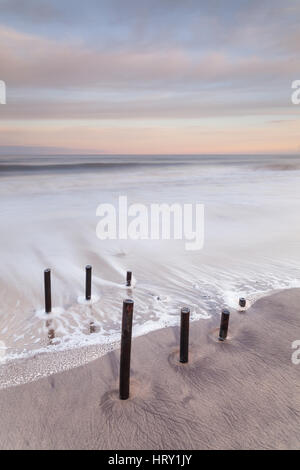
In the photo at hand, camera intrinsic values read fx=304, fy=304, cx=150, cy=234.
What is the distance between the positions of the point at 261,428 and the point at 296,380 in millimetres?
1101

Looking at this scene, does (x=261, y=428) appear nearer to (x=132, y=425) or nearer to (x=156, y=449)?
(x=156, y=449)

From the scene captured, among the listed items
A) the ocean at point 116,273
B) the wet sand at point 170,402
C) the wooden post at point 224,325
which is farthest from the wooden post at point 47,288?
the wooden post at point 224,325

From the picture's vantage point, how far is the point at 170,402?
4.15 m

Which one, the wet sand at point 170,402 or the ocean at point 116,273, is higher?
the ocean at point 116,273

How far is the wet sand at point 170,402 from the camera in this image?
3.65 m

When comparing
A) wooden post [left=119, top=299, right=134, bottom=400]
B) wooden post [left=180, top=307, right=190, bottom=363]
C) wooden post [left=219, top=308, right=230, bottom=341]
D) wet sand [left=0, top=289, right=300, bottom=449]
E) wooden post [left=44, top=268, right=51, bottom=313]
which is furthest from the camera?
wooden post [left=44, top=268, right=51, bottom=313]

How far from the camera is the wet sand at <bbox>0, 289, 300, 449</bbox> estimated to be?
144 inches

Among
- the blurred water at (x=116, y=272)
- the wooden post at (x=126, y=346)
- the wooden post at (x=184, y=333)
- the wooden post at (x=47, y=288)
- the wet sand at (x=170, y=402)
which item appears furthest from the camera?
the blurred water at (x=116, y=272)

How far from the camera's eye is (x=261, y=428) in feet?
12.4

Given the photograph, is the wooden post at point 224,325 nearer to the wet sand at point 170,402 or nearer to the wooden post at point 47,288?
the wet sand at point 170,402

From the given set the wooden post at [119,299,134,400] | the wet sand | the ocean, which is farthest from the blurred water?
the wooden post at [119,299,134,400]

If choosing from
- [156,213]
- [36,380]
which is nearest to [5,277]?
[36,380]

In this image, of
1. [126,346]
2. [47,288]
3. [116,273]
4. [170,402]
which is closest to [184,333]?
[170,402]

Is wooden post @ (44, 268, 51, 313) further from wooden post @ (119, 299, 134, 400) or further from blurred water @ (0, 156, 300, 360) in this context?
wooden post @ (119, 299, 134, 400)
